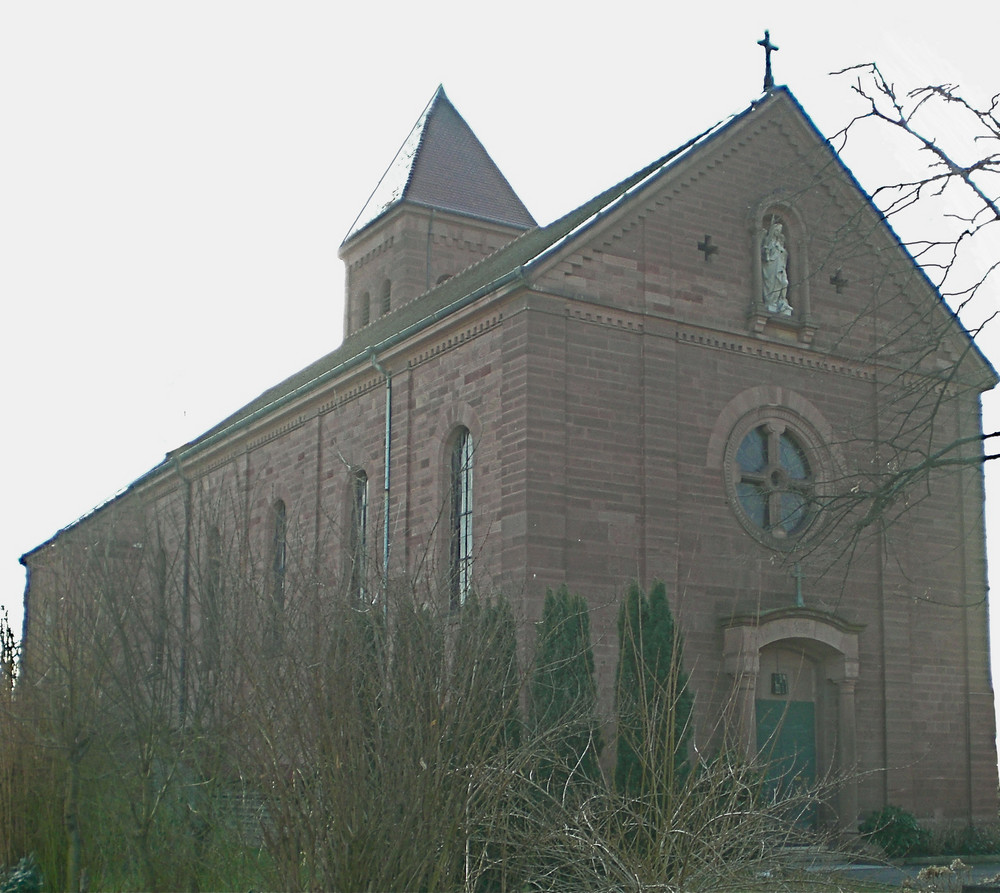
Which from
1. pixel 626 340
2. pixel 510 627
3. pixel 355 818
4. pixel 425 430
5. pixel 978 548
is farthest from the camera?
pixel 978 548

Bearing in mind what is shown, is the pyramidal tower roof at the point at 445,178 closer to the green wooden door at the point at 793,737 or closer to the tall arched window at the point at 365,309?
the tall arched window at the point at 365,309

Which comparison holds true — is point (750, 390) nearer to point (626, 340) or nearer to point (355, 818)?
point (626, 340)

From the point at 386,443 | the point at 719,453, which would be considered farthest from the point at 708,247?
the point at 386,443

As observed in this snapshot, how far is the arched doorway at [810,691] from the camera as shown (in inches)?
859

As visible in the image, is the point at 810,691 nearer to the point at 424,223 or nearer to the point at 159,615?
the point at 159,615

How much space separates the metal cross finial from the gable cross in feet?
11.8

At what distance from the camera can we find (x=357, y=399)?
26.8m

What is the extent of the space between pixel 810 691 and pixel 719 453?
14.2 ft

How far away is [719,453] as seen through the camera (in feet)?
74.1

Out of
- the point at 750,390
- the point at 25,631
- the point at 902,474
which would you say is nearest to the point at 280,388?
the point at 750,390

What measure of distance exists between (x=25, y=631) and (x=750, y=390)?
40.2ft

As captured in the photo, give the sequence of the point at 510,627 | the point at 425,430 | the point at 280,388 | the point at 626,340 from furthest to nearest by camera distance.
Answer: the point at 280,388, the point at 425,430, the point at 626,340, the point at 510,627

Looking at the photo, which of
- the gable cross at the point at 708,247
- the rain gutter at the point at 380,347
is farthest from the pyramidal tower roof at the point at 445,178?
the gable cross at the point at 708,247

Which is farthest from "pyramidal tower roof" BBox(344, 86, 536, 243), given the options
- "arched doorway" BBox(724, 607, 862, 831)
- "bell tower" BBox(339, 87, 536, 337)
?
"arched doorway" BBox(724, 607, 862, 831)
